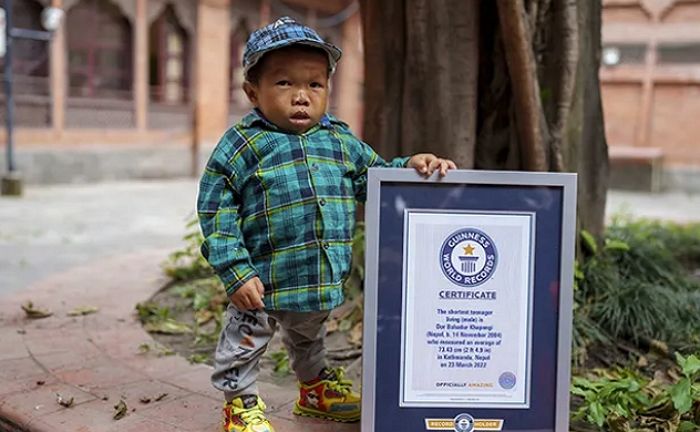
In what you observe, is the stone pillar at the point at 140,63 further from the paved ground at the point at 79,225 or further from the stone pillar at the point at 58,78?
the paved ground at the point at 79,225

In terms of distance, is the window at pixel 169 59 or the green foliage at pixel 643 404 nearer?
the green foliage at pixel 643 404

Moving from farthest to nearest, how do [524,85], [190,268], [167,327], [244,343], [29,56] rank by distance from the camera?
[29,56] < [190,268] < [167,327] < [524,85] < [244,343]

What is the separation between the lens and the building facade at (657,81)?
45.6 feet

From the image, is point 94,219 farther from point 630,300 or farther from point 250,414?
point 250,414

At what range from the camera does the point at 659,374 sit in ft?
9.95

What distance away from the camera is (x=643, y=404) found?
2576mm

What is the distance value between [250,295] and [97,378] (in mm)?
1151

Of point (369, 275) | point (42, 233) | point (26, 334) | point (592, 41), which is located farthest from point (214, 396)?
point (42, 233)

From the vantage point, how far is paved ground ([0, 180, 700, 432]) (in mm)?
2545

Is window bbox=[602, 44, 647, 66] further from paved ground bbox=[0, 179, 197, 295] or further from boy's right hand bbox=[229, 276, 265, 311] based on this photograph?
boy's right hand bbox=[229, 276, 265, 311]

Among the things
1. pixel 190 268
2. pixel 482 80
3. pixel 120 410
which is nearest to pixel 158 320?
pixel 190 268

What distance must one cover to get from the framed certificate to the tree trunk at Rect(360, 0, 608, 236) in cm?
119

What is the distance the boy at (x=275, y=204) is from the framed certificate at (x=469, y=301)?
0.14 m

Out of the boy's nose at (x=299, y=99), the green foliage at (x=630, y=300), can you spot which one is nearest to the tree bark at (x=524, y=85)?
the green foliage at (x=630, y=300)
